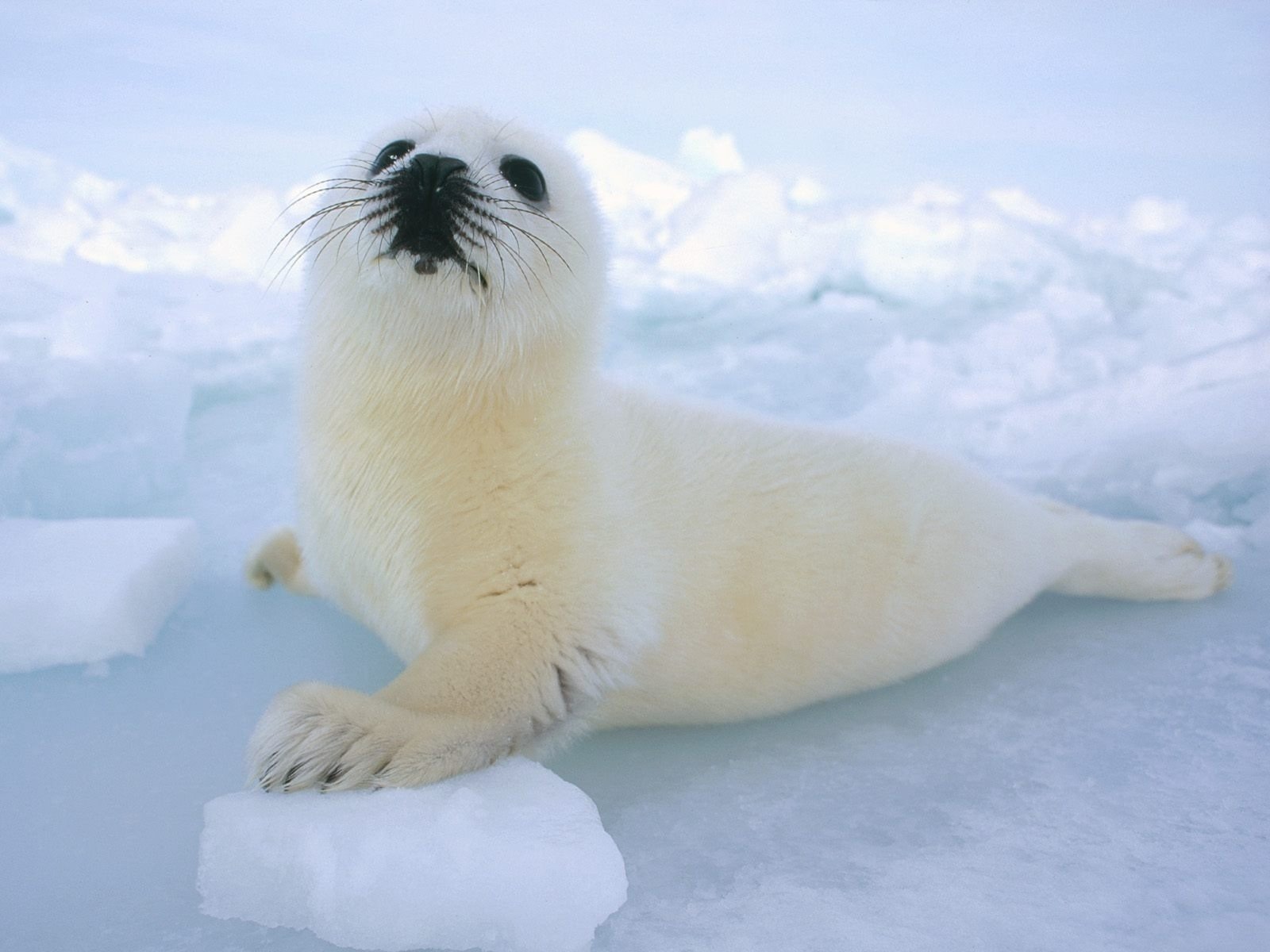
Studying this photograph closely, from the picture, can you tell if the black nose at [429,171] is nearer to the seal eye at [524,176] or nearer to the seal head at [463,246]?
the seal head at [463,246]

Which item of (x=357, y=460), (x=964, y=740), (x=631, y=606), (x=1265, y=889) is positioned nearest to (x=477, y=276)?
(x=357, y=460)

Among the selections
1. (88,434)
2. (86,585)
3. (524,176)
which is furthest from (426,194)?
(88,434)

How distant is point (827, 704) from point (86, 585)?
66.3 inches

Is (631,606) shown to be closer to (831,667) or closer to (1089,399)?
(831,667)

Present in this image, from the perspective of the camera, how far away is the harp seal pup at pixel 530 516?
5.56 feet

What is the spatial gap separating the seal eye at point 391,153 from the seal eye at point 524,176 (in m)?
0.18

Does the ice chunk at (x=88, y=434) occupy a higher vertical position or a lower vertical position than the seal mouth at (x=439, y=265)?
lower

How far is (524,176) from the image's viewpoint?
1925 mm

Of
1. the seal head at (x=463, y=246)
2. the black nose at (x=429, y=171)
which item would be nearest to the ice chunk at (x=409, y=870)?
the seal head at (x=463, y=246)

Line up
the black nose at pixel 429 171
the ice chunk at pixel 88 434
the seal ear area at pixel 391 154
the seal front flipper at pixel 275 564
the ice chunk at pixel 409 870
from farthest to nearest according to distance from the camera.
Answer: the ice chunk at pixel 88 434 → the seal front flipper at pixel 275 564 → the seal ear area at pixel 391 154 → the black nose at pixel 429 171 → the ice chunk at pixel 409 870

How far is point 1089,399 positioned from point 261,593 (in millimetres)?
3637

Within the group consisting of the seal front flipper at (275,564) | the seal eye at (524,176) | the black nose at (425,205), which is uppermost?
the seal eye at (524,176)

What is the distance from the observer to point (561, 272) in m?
1.91

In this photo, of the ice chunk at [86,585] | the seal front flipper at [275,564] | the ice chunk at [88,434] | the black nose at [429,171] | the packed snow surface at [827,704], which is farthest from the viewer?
the ice chunk at [88,434]
